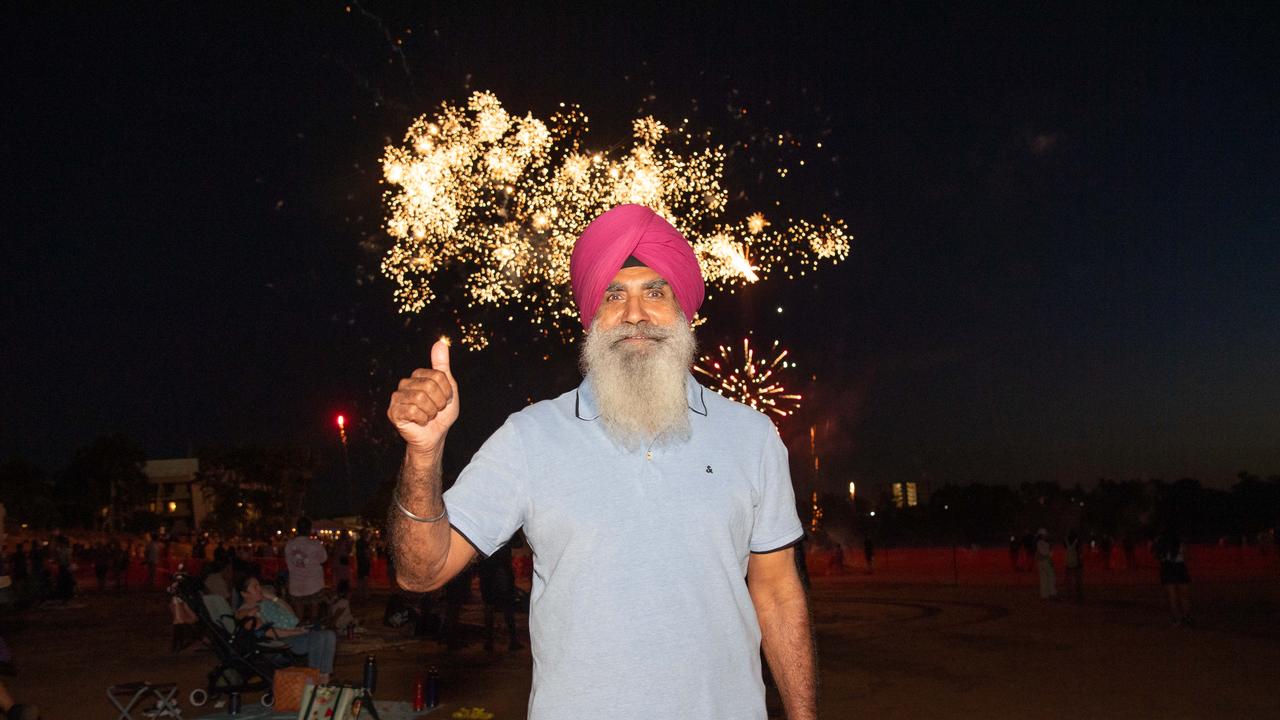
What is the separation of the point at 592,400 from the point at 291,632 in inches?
418

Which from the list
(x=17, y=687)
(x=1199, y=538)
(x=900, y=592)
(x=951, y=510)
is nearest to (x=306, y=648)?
(x=17, y=687)

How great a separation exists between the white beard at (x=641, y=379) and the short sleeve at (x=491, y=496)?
29 centimetres

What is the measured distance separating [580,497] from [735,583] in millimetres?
481

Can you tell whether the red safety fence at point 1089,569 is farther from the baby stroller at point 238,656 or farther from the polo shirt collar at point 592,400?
the polo shirt collar at point 592,400

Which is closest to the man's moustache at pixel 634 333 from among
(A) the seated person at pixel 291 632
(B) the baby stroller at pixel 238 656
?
(B) the baby stroller at pixel 238 656

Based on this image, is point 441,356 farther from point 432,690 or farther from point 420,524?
point 432,690

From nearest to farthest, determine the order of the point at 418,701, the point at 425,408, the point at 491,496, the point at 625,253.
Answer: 1. the point at 425,408
2. the point at 491,496
3. the point at 625,253
4. the point at 418,701

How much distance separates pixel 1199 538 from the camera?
79.4m

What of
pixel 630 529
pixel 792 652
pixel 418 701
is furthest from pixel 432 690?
pixel 630 529

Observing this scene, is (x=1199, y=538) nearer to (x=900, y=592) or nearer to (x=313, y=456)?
(x=900, y=592)

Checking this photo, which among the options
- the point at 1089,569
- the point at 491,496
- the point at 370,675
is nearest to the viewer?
the point at 491,496

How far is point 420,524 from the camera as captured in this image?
8.50 feet

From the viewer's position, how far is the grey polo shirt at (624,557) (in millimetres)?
2506

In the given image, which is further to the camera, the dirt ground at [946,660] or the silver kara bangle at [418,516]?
the dirt ground at [946,660]
